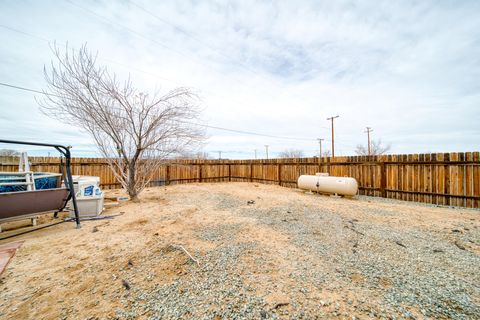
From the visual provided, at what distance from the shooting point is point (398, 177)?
23.1ft

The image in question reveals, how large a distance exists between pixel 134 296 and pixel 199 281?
633mm

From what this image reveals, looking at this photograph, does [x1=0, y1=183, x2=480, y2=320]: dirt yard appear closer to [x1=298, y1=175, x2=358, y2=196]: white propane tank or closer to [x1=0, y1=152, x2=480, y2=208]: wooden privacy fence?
[x1=0, y1=152, x2=480, y2=208]: wooden privacy fence

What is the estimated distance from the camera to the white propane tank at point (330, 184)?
23.8ft

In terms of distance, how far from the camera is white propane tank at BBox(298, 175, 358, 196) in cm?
725

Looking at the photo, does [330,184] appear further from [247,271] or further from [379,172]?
[247,271]

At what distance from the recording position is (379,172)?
24.7 feet

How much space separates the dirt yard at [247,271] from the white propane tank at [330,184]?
3050 millimetres

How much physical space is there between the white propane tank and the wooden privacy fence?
1129 millimetres

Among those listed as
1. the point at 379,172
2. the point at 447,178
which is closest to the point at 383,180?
the point at 379,172

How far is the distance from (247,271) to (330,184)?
21.6 feet

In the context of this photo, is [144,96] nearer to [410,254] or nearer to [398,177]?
[410,254]

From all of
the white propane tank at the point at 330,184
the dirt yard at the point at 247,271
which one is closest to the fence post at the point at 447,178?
the white propane tank at the point at 330,184

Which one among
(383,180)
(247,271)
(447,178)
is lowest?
(247,271)

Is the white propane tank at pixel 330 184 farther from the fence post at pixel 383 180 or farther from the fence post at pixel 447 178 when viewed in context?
the fence post at pixel 447 178
